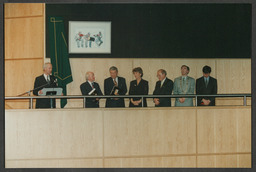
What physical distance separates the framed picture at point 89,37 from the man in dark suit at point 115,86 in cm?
45

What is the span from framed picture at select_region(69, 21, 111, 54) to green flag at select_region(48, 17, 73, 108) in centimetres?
16

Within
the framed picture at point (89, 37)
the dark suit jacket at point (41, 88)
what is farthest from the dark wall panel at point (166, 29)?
the dark suit jacket at point (41, 88)

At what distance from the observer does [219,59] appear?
5453 mm

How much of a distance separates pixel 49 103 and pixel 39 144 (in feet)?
1.88

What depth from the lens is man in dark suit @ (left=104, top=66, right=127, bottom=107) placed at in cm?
504

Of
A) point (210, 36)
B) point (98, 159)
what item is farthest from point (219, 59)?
point (98, 159)

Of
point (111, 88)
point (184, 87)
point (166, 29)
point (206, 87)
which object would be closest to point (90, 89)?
point (111, 88)

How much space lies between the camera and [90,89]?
5.33m

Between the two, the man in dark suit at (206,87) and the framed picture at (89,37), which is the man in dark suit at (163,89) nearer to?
the man in dark suit at (206,87)

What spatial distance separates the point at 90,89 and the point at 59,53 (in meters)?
0.74

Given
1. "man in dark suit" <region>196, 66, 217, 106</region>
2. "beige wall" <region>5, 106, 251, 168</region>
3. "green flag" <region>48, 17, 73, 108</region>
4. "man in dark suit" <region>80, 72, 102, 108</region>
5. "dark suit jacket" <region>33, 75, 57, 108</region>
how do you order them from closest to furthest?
1. "beige wall" <region>5, 106, 251, 168</region>
2. "dark suit jacket" <region>33, 75, 57, 108</region>
3. "man in dark suit" <region>80, 72, 102, 108</region>
4. "man in dark suit" <region>196, 66, 217, 106</region>
5. "green flag" <region>48, 17, 73, 108</region>

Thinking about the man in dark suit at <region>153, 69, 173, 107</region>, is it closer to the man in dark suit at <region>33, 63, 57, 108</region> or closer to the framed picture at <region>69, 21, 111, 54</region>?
the framed picture at <region>69, 21, 111, 54</region>

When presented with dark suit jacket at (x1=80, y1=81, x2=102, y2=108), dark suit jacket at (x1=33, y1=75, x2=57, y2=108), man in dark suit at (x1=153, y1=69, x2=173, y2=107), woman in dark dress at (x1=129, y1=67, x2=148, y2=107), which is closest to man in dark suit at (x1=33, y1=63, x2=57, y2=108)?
dark suit jacket at (x1=33, y1=75, x2=57, y2=108)

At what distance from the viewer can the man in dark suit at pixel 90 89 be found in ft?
16.4
